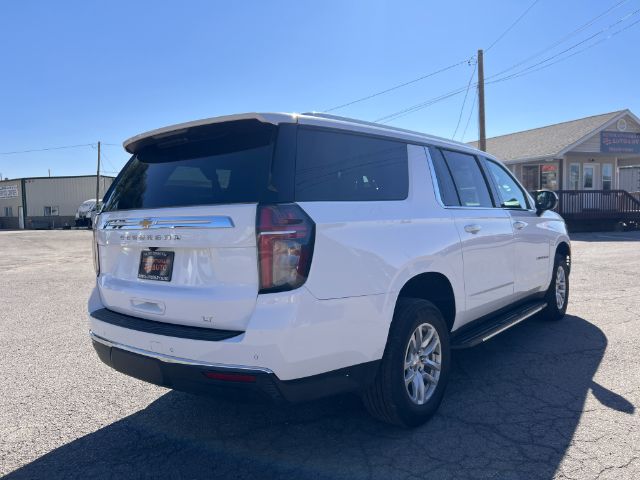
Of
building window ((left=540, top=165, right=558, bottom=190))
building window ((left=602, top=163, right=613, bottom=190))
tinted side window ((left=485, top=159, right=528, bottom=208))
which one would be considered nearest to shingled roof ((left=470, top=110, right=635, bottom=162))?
building window ((left=540, top=165, right=558, bottom=190))

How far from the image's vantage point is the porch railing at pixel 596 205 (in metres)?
21.6

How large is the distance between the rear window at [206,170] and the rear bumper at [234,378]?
88cm

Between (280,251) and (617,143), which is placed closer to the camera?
(280,251)

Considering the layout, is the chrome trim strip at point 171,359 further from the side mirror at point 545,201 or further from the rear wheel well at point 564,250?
the rear wheel well at point 564,250

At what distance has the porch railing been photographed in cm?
2156

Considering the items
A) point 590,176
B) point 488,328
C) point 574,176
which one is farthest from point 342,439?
point 590,176

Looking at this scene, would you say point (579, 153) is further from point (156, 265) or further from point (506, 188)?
point (156, 265)

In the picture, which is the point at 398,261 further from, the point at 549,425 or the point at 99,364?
the point at 99,364

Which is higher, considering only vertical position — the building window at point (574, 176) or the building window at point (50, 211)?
the building window at point (574, 176)

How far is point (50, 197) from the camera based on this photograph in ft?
170

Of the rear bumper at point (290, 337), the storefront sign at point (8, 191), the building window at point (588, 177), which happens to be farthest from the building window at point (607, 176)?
the storefront sign at point (8, 191)

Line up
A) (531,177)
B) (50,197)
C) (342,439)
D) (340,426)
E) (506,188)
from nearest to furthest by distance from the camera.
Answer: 1. (342,439)
2. (340,426)
3. (506,188)
4. (531,177)
5. (50,197)

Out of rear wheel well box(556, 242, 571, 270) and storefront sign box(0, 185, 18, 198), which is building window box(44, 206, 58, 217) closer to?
storefront sign box(0, 185, 18, 198)

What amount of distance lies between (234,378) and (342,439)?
3.39 ft
